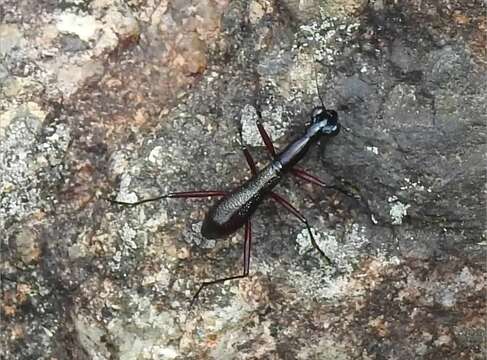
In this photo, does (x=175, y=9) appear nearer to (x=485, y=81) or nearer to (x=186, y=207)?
(x=186, y=207)

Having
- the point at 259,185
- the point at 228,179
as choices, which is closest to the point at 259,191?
the point at 259,185

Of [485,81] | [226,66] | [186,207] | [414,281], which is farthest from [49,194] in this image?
[485,81]

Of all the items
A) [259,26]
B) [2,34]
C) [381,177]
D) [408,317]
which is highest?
[2,34]

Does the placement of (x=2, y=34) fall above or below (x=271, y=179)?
above
